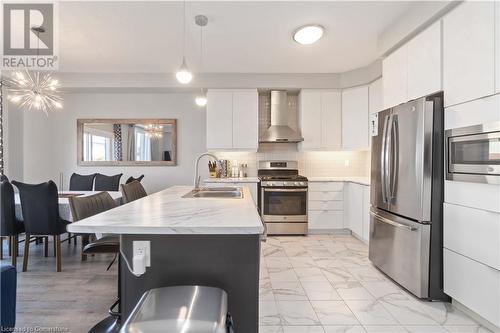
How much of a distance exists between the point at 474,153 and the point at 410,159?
48cm

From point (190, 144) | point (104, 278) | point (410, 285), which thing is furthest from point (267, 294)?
point (190, 144)

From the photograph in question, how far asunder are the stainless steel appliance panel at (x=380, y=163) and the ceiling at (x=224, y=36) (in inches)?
42.6

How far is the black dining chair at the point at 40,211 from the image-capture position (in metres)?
2.98

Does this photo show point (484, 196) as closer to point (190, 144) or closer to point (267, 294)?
point (267, 294)

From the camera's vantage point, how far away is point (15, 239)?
3098 mm

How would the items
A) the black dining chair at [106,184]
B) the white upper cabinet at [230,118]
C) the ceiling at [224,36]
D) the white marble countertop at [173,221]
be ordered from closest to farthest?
the white marble countertop at [173,221] < the ceiling at [224,36] < the black dining chair at [106,184] < the white upper cabinet at [230,118]

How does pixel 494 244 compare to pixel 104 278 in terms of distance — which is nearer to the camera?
pixel 494 244

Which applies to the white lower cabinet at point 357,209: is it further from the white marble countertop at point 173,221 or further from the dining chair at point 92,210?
the dining chair at point 92,210

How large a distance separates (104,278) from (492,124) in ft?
11.6

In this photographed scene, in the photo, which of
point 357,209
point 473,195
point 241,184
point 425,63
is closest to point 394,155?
point 473,195

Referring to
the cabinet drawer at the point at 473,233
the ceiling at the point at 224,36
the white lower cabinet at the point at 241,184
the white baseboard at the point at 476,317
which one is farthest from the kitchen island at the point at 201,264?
the white lower cabinet at the point at 241,184

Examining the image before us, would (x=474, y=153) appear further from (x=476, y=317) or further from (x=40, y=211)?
(x=40, y=211)

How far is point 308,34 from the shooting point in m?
3.17

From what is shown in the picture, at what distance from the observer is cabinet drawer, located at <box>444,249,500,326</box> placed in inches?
73.7
